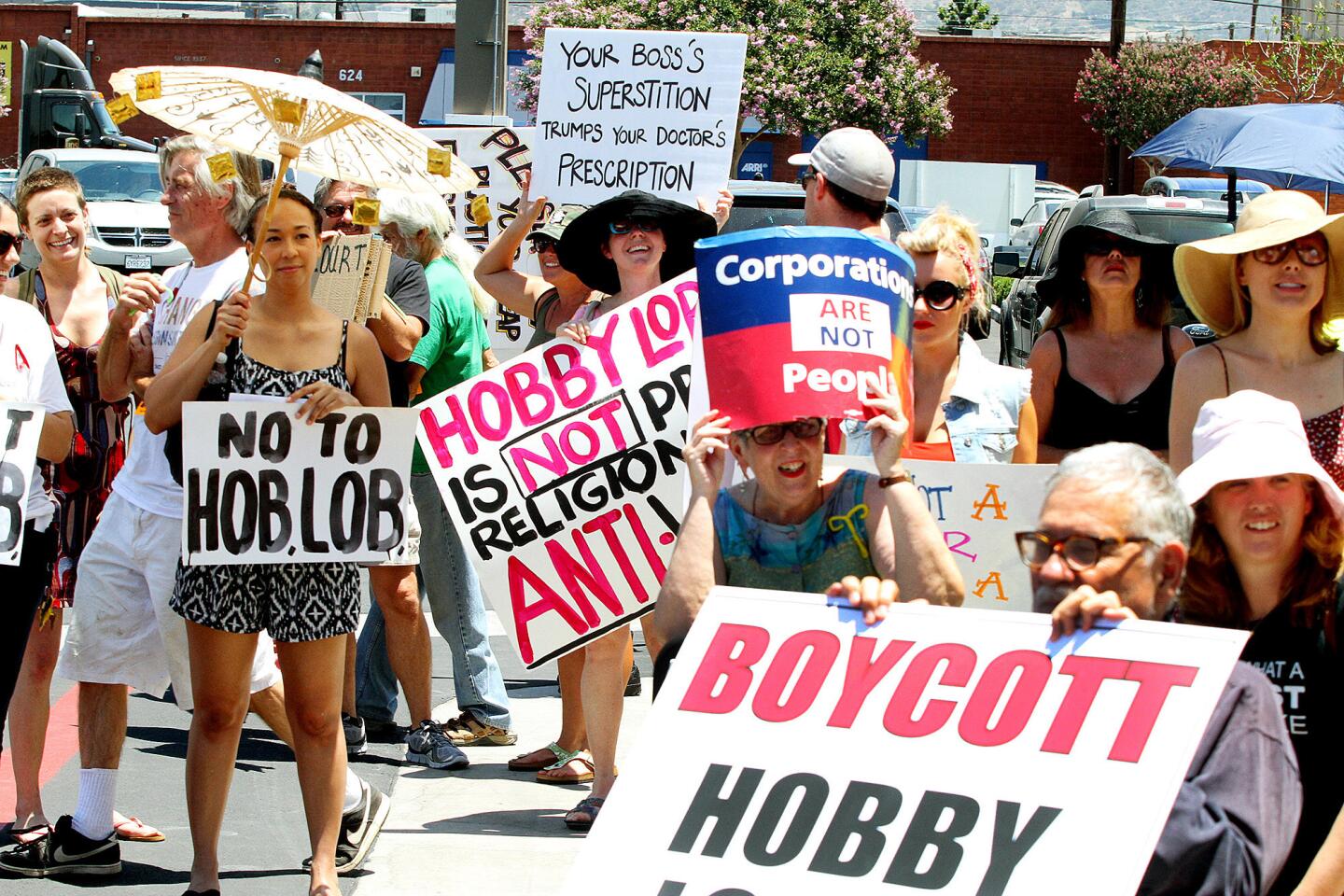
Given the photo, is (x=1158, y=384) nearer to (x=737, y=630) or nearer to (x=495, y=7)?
(x=737, y=630)

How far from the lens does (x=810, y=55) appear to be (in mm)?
38656

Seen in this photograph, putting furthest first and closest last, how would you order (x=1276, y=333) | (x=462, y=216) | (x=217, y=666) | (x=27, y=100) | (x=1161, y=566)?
1. (x=27, y=100)
2. (x=462, y=216)
3. (x=217, y=666)
4. (x=1276, y=333)
5. (x=1161, y=566)

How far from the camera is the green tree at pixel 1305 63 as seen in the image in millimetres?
31156

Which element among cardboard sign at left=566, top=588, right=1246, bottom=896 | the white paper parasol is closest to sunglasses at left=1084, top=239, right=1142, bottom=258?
the white paper parasol

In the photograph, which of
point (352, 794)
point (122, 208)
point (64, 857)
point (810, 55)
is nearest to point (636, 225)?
point (352, 794)

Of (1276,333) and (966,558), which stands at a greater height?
(1276,333)

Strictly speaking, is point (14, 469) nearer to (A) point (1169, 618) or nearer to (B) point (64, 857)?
(B) point (64, 857)

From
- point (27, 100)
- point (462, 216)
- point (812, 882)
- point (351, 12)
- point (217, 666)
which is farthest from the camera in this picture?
point (351, 12)

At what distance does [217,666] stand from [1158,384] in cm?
277

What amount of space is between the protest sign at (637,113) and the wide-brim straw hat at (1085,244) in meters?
1.42

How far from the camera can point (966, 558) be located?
14.6 ft

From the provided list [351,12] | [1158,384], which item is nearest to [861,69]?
[351,12]

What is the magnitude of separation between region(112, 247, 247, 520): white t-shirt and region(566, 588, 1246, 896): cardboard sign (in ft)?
8.11

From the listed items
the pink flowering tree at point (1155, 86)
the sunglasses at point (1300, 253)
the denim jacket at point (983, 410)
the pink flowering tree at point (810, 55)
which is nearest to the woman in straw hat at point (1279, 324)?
the sunglasses at point (1300, 253)
